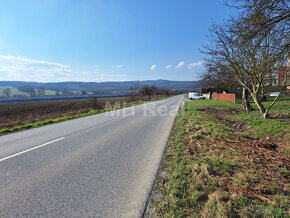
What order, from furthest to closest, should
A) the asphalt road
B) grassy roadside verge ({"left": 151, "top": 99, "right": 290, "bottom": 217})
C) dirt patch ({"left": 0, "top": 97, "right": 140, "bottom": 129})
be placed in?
dirt patch ({"left": 0, "top": 97, "right": 140, "bottom": 129})
the asphalt road
grassy roadside verge ({"left": 151, "top": 99, "right": 290, "bottom": 217})

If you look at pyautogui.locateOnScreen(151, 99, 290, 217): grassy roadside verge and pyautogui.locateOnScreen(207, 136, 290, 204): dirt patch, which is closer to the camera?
pyautogui.locateOnScreen(151, 99, 290, 217): grassy roadside verge

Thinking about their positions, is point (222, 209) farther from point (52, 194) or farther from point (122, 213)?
point (52, 194)

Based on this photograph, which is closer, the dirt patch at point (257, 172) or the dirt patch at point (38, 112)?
the dirt patch at point (257, 172)

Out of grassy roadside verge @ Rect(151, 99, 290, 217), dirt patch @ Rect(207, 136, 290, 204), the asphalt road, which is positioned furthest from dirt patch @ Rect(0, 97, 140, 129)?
dirt patch @ Rect(207, 136, 290, 204)

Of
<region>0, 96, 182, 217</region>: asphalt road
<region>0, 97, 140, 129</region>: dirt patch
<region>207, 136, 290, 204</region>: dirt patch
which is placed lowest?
<region>0, 97, 140, 129</region>: dirt patch

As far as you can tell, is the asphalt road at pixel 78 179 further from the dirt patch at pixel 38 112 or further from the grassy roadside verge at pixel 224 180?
the dirt patch at pixel 38 112

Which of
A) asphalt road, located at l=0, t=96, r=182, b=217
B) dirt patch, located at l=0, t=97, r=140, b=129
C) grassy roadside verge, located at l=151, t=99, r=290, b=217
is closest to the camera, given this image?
grassy roadside verge, located at l=151, t=99, r=290, b=217

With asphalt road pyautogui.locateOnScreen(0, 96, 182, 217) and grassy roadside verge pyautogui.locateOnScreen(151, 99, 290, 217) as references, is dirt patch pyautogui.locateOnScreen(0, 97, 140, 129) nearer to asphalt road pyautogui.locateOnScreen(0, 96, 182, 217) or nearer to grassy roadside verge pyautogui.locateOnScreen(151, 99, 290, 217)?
asphalt road pyautogui.locateOnScreen(0, 96, 182, 217)

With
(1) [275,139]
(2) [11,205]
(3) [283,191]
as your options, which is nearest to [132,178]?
(2) [11,205]

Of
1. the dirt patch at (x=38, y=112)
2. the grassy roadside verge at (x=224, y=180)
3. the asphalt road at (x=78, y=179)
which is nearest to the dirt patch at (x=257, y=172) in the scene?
the grassy roadside verge at (x=224, y=180)

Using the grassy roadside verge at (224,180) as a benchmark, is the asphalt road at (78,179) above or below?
below

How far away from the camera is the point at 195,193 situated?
2.75 meters

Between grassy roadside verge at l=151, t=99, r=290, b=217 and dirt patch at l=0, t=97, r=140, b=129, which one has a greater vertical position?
grassy roadside verge at l=151, t=99, r=290, b=217

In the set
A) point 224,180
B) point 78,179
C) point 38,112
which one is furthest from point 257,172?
point 38,112
